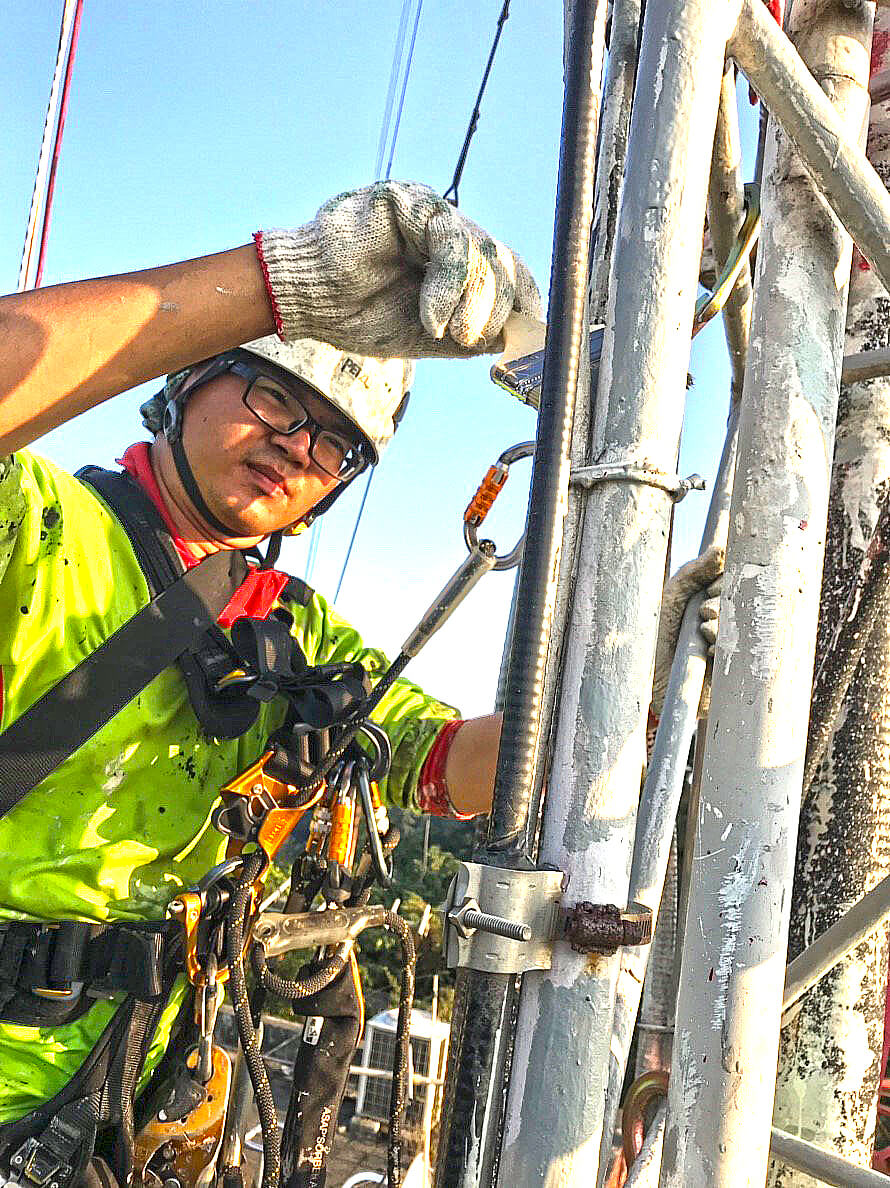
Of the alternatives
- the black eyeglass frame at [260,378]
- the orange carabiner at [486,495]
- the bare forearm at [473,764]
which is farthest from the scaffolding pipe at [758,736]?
the black eyeglass frame at [260,378]

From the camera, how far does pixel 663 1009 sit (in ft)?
7.44

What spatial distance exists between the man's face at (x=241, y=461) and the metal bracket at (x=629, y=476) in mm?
1385

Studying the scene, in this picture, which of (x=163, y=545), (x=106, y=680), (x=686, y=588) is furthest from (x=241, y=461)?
(x=686, y=588)

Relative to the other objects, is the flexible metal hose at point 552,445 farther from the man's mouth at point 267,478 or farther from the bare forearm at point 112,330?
the man's mouth at point 267,478

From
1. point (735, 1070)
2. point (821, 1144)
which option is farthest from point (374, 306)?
point (821, 1144)

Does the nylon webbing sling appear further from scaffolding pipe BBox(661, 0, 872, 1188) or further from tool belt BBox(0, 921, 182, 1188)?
scaffolding pipe BBox(661, 0, 872, 1188)

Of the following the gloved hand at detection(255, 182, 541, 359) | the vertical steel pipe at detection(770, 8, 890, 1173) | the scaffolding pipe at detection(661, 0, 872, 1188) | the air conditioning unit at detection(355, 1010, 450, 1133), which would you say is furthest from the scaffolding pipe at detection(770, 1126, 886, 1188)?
the air conditioning unit at detection(355, 1010, 450, 1133)

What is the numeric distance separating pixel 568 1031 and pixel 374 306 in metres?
1.09

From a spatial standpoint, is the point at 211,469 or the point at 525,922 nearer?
the point at 525,922

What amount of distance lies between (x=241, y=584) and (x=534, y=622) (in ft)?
4.75

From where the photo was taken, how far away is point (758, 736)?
1194 mm

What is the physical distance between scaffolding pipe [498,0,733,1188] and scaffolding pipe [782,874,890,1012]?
582mm

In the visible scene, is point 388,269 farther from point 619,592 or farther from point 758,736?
point 758,736

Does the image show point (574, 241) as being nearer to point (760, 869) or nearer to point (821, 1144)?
point (760, 869)
